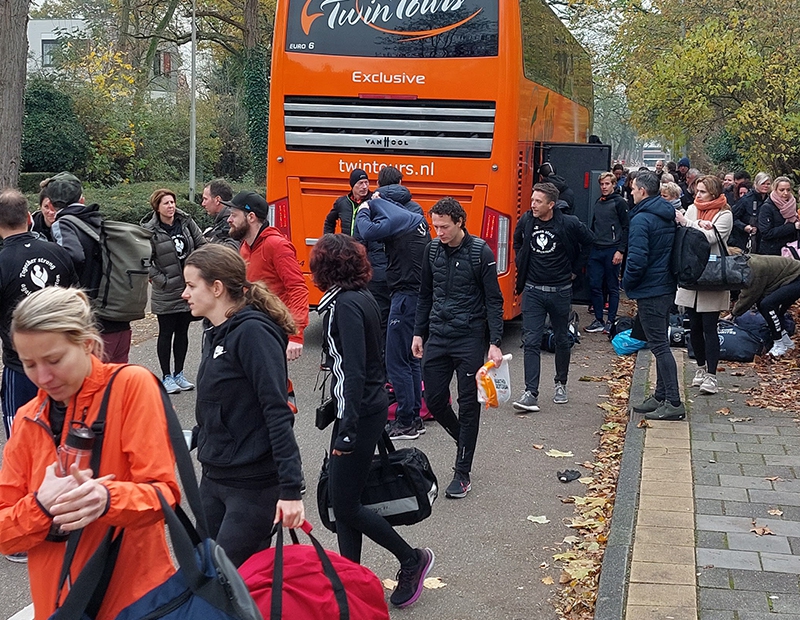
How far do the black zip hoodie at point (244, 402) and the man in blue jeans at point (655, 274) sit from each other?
499 cm

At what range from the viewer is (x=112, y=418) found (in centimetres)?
270

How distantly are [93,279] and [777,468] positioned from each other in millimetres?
4913

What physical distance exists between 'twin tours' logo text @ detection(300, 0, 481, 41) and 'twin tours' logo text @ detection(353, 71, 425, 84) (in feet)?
1.37

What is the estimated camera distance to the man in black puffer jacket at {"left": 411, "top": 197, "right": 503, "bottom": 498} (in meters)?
6.62

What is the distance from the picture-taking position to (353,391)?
4613 millimetres

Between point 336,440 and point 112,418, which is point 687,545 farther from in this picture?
point 112,418

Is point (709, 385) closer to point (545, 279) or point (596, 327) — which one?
point (545, 279)

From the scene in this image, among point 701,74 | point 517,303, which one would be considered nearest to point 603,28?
point 701,74

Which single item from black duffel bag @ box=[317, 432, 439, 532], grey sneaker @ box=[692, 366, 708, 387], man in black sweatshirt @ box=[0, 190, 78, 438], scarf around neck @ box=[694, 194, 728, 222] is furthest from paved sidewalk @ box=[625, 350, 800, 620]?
man in black sweatshirt @ box=[0, 190, 78, 438]

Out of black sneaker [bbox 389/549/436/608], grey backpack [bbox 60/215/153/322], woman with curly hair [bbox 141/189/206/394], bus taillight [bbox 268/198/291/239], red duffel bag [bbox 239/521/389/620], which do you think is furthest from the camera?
bus taillight [bbox 268/198/291/239]

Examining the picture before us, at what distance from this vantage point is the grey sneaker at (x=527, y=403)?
29.6 ft

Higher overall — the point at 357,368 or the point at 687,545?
the point at 357,368

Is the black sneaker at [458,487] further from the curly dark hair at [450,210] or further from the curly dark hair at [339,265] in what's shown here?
the curly dark hair at [339,265]

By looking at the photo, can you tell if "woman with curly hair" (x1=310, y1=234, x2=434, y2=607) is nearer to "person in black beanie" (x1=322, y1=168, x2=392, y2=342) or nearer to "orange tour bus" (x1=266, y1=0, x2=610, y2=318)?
"person in black beanie" (x1=322, y1=168, x2=392, y2=342)
